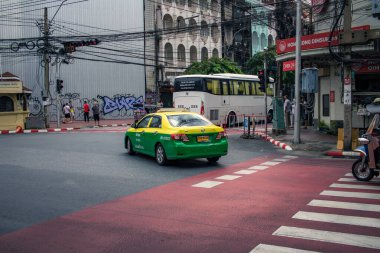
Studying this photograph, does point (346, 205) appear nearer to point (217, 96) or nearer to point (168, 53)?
point (217, 96)

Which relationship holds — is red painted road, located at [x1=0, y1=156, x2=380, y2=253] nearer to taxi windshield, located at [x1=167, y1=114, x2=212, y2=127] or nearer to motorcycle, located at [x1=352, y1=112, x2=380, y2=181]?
motorcycle, located at [x1=352, y1=112, x2=380, y2=181]

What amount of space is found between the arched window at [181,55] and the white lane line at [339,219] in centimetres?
4210

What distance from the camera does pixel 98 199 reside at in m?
8.30

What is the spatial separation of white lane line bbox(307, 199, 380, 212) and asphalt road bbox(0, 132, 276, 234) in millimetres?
3574

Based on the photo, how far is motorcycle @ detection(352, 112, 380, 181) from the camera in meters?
9.44

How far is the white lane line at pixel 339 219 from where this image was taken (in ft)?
20.9

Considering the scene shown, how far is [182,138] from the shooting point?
1194 cm

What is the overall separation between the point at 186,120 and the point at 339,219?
6733mm

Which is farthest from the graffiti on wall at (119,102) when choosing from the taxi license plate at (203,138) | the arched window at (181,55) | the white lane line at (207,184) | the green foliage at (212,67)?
the white lane line at (207,184)

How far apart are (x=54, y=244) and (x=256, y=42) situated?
52780 mm

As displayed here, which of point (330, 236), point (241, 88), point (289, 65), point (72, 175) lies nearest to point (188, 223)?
point (330, 236)

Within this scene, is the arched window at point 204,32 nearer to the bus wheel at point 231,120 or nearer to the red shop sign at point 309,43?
the bus wheel at point 231,120

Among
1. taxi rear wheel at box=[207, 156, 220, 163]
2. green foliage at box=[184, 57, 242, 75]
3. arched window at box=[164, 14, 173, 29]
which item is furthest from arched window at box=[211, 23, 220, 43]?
taxi rear wheel at box=[207, 156, 220, 163]

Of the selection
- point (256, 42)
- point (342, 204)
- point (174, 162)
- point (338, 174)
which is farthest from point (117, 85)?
point (342, 204)
